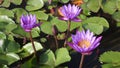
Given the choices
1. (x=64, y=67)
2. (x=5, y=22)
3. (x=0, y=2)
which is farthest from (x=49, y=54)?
(x=0, y=2)

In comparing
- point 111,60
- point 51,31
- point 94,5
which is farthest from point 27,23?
point 94,5

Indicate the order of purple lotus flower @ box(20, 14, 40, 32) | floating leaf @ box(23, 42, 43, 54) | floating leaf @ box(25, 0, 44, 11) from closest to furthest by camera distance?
purple lotus flower @ box(20, 14, 40, 32) → floating leaf @ box(23, 42, 43, 54) → floating leaf @ box(25, 0, 44, 11)

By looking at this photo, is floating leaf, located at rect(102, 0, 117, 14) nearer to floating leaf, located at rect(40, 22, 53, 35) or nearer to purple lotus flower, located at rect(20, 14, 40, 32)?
floating leaf, located at rect(40, 22, 53, 35)

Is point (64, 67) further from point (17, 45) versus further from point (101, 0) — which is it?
point (101, 0)

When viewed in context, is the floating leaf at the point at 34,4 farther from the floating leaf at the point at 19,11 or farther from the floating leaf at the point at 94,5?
the floating leaf at the point at 94,5

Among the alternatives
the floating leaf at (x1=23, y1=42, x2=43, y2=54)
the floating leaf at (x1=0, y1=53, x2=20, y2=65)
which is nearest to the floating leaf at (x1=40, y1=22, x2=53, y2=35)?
the floating leaf at (x1=23, y1=42, x2=43, y2=54)

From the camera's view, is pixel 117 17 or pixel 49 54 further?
pixel 117 17

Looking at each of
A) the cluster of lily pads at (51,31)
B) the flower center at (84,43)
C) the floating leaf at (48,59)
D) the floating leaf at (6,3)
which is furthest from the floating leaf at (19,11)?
the flower center at (84,43)
